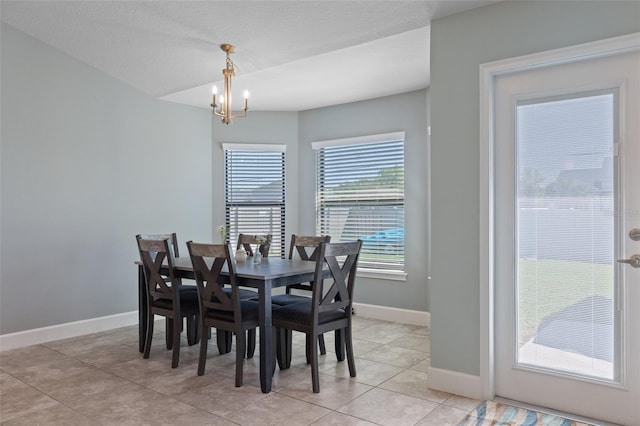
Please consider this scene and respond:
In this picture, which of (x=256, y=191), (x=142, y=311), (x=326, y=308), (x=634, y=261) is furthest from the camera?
(x=256, y=191)

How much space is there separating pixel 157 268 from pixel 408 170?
288 cm

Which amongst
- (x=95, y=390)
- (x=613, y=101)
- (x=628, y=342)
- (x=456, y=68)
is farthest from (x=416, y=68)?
(x=95, y=390)

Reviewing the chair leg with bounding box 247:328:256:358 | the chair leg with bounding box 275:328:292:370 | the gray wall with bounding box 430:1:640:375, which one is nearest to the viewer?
the gray wall with bounding box 430:1:640:375

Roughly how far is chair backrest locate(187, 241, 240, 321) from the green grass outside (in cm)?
191

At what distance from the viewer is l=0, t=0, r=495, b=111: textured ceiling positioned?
3307 mm

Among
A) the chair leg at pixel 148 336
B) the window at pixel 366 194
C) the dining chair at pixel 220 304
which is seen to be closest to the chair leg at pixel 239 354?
the dining chair at pixel 220 304

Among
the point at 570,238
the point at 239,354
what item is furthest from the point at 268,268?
the point at 570,238

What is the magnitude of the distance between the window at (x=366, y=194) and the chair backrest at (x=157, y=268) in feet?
7.94

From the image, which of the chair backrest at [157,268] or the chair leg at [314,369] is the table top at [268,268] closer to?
the chair backrest at [157,268]

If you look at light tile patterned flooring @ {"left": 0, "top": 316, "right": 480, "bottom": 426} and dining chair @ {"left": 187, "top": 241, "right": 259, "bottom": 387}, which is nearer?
light tile patterned flooring @ {"left": 0, "top": 316, "right": 480, "bottom": 426}

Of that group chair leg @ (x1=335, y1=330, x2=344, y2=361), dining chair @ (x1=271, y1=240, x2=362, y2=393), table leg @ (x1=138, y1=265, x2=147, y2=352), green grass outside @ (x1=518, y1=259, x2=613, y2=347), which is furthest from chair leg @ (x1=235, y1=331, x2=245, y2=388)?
green grass outside @ (x1=518, y1=259, x2=613, y2=347)

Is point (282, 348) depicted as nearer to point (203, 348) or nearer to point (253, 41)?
point (203, 348)

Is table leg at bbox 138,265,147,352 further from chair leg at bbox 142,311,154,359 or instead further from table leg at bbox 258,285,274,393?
table leg at bbox 258,285,274,393

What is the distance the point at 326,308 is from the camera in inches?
123
